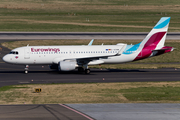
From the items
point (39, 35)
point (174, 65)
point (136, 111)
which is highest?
point (39, 35)

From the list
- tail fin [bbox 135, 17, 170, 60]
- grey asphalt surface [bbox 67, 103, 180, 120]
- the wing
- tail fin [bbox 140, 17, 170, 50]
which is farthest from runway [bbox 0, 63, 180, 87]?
grey asphalt surface [bbox 67, 103, 180, 120]

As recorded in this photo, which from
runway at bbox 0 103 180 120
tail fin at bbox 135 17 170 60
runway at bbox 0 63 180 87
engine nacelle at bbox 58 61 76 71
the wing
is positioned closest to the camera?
runway at bbox 0 103 180 120

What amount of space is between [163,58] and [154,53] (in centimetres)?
1339

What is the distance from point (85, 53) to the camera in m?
45.9

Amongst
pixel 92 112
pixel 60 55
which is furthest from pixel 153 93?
pixel 60 55

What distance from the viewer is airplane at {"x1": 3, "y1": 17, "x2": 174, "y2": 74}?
4503 centimetres

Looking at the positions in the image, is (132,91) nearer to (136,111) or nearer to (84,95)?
(84,95)

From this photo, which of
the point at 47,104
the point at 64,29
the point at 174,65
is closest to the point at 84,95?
the point at 47,104

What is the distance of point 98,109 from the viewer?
81.3ft

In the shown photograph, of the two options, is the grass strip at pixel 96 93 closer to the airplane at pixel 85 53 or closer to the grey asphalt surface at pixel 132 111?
the grey asphalt surface at pixel 132 111

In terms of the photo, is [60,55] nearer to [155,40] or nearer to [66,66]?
Answer: [66,66]

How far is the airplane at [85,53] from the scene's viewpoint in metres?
45.0

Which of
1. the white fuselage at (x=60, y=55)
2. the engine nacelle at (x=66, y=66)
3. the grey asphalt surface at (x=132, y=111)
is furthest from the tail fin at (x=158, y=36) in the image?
the grey asphalt surface at (x=132, y=111)

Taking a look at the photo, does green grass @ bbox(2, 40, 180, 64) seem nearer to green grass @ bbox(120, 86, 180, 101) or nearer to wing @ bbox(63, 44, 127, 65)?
wing @ bbox(63, 44, 127, 65)
